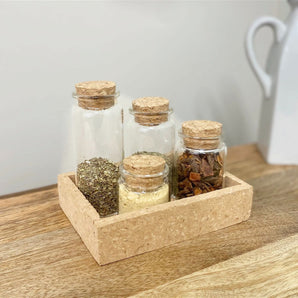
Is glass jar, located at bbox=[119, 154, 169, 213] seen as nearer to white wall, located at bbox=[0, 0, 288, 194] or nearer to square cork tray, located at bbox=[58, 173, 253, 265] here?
square cork tray, located at bbox=[58, 173, 253, 265]

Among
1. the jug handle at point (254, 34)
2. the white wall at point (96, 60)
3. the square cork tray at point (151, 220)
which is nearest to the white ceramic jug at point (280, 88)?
the jug handle at point (254, 34)

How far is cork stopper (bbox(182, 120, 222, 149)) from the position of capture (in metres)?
0.65

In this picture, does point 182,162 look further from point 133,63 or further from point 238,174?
point 133,63

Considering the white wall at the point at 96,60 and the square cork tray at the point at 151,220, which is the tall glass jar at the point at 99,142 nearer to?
the square cork tray at the point at 151,220

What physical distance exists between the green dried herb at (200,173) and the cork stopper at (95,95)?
0.56 ft

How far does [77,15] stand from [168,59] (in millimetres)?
283

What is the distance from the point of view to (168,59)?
3.46 ft

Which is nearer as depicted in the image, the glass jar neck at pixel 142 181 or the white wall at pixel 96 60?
the glass jar neck at pixel 142 181

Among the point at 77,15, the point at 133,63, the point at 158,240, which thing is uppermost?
the point at 77,15

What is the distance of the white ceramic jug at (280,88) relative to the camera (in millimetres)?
890

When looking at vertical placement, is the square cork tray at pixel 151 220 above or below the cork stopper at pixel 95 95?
below

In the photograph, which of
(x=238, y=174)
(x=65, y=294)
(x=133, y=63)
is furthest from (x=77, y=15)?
(x=65, y=294)

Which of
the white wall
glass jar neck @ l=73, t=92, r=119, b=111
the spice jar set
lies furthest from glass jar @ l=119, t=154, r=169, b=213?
the white wall

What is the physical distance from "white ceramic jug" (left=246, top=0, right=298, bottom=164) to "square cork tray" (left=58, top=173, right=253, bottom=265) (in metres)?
0.32
